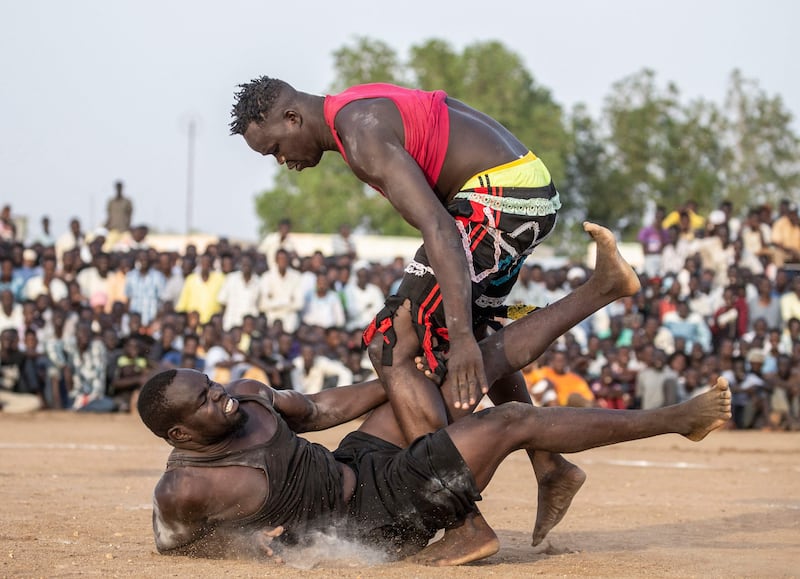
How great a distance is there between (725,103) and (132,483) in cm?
3834

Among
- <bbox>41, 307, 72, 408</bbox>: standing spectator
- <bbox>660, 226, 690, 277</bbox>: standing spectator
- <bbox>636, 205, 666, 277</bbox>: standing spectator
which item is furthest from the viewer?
<bbox>636, 205, 666, 277</bbox>: standing spectator

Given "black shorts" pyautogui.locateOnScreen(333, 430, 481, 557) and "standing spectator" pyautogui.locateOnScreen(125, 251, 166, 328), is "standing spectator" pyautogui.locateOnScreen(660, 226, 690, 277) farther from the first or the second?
"black shorts" pyautogui.locateOnScreen(333, 430, 481, 557)

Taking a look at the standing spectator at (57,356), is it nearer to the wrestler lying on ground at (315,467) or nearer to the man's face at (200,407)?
the wrestler lying on ground at (315,467)

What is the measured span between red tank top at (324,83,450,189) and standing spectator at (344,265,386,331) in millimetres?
10055

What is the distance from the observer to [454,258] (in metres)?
4.53

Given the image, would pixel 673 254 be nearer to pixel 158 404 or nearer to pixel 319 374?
pixel 319 374

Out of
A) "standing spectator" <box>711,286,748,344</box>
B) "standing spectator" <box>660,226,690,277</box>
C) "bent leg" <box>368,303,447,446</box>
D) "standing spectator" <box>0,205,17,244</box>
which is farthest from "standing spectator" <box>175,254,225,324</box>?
"bent leg" <box>368,303,447,446</box>

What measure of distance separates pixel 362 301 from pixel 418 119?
1025cm

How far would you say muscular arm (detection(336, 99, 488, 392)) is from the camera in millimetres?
4523

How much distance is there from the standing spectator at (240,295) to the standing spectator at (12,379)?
2.49 m

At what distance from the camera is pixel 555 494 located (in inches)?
201

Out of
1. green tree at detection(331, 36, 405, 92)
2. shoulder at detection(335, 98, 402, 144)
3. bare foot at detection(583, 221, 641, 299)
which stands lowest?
bare foot at detection(583, 221, 641, 299)

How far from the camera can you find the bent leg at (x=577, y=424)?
471cm

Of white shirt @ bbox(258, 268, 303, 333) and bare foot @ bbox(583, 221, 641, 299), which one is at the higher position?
bare foot @ bbox(583, 221, 641, 299)
